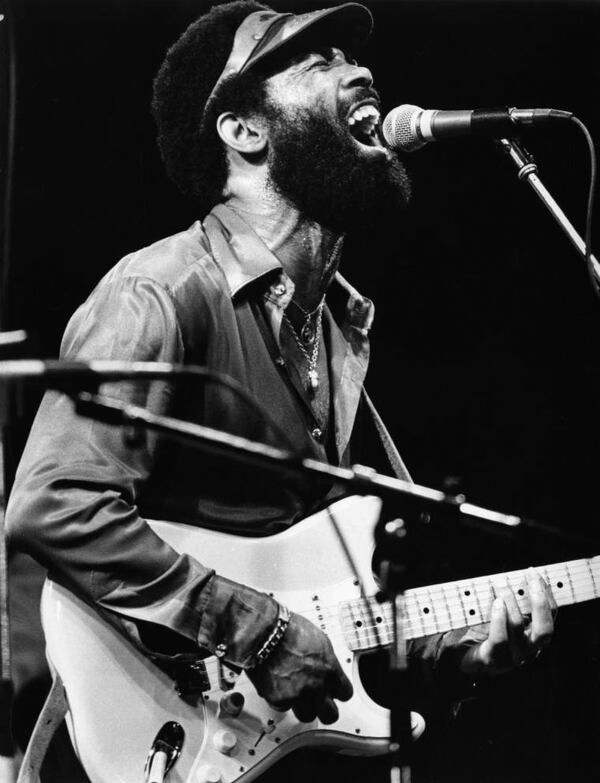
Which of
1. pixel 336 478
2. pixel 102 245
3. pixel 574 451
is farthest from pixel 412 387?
pixel 336 478

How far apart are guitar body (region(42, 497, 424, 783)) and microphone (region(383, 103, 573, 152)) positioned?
0.77m

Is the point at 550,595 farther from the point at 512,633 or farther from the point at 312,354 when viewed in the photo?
the point at 312,354

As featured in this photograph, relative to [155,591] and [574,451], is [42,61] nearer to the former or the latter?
[155,591]

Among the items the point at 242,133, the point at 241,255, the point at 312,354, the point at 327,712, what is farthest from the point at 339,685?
the point at 242,133

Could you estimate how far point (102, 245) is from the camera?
2234 millimetres

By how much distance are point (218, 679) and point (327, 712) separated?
229 mm

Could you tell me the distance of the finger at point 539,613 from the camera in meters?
2.14

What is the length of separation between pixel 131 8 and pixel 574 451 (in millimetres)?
1494

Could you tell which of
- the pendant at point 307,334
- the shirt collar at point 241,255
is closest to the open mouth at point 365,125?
the shirt collar at point 241,255

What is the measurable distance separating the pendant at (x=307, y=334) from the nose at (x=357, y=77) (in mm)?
550

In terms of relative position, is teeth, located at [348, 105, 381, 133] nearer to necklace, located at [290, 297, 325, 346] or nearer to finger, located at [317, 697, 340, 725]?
necklace, located at [290, 297, 325, 346]

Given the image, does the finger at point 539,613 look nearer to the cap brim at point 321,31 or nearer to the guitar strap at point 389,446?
the guitar strap at point 389,446

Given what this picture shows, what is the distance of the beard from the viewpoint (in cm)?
230

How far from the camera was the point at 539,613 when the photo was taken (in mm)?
2141
